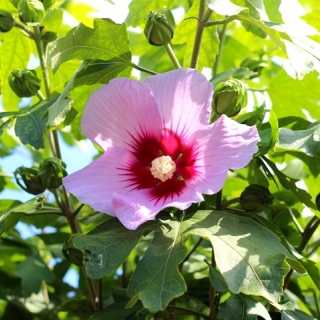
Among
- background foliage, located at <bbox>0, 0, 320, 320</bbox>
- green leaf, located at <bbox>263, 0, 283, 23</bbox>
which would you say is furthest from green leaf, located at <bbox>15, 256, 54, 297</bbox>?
green leaf, located at <bbox>263, 0, 283, 23</bbox>

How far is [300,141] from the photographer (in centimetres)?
82

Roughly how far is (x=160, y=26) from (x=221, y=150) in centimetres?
20

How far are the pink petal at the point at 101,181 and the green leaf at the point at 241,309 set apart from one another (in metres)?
0.18

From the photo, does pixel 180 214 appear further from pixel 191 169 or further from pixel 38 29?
pixel 38 29

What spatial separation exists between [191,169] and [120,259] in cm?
17

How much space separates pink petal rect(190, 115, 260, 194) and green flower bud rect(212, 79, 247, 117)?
0.05 metres

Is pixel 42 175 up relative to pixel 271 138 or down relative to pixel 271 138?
down

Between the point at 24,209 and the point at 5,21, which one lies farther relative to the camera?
the point at 5,21

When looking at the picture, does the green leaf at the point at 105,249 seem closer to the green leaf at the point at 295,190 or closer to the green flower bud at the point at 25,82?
the green leaf at the point at 295,190

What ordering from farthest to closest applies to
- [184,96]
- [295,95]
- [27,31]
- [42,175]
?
1. [295,95]
2. [27,31]
3. [42,175]
4. [184,96]

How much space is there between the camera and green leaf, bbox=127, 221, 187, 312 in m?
0.69

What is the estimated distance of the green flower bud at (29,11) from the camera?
1000 mm

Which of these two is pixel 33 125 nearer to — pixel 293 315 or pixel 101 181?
pixel 101 181

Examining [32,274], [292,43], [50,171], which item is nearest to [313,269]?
[292,43]
